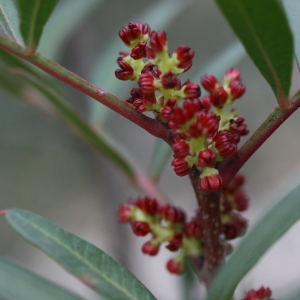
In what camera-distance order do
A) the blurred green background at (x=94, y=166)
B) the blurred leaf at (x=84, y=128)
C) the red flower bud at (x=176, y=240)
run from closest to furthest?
the red flower bud at (x=176, y=240), the blurred leaf at (x=84, y=128), the blurred green background at (x=94, y=166)


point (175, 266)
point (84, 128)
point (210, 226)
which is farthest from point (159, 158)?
point (210, 226)

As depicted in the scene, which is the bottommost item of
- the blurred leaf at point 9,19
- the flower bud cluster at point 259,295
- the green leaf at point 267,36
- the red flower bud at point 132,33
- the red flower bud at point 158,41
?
the flower bud cluster at point 259,295

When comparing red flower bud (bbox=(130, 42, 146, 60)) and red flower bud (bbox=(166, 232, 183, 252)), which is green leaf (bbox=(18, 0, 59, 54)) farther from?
red flower bud (bbox=(166, 232, 183, 252))

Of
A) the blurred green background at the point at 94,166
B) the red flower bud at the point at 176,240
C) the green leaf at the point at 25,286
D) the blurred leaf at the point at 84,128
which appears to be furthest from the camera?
the blurred green background at the point at 94,166

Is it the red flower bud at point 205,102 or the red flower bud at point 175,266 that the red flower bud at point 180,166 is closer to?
the red flower bud at point 205,102

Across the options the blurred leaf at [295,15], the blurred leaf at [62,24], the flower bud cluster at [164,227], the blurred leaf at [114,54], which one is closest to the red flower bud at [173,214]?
the flower bud cluster at [164,227]

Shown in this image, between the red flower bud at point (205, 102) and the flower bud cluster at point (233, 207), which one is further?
the flower bud cluster at point (233, 207)

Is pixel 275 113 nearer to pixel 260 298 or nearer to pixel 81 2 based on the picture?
pixel 260 298
